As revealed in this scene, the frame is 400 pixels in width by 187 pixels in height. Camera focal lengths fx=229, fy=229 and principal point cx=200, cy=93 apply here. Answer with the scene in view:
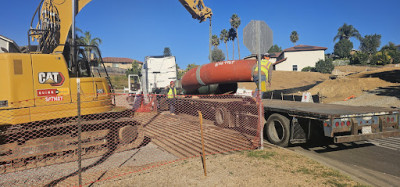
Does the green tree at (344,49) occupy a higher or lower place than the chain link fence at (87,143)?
higher

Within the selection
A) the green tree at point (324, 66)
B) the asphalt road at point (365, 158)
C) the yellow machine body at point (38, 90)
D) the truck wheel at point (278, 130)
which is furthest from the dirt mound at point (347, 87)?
the green tree at point (324, 66)

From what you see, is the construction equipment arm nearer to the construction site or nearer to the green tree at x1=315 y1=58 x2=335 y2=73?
the construction site

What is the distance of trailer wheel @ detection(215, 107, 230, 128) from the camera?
9.33 m

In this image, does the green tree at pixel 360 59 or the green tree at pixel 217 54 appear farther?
the green tree at pixel 217 54

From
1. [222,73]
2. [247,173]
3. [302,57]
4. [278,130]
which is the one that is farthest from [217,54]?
[247,173]

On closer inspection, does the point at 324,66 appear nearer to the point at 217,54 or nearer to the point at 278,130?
the point at 217,54

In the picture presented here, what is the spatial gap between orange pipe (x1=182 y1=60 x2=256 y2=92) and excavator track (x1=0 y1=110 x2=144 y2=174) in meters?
4.04

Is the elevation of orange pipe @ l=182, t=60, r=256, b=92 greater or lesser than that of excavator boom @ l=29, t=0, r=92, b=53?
lesser

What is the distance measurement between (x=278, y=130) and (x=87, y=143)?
566 centimetres

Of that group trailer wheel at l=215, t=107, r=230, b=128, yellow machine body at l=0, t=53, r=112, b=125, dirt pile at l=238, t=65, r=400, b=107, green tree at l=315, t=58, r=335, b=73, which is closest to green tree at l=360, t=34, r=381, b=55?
green tree at l=315, t=58, r=335, b=73

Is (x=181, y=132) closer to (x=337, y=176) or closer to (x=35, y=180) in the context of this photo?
A: (x=35, y=180)

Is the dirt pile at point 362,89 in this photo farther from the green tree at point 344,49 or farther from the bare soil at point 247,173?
the green tree at point 344,49

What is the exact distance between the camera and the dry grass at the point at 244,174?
4242 millimetres

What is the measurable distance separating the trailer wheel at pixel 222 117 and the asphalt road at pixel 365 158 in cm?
315
